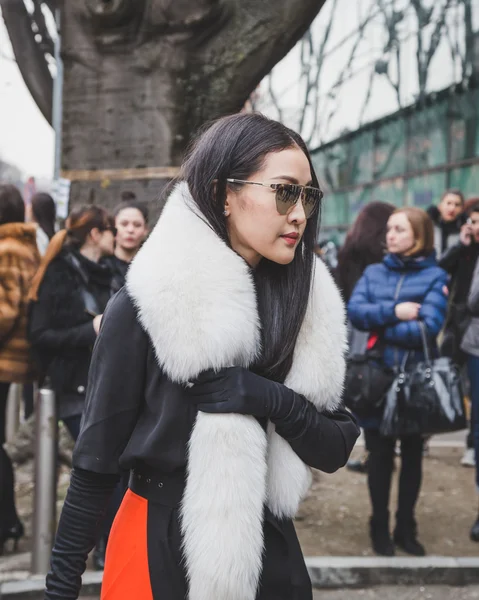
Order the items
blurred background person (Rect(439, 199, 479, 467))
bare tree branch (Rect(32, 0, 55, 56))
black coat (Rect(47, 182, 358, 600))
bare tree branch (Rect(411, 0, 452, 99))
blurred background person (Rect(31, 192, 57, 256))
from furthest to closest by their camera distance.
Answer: bare tree branch (Rect(411, 0, 452, 99)) < bare tree branch (Rect(32, 0, 55, 56)) < blurred background person (Rect(439, 199, 479, 467)) < blurred background person (Rect(31, 192, 57, 256)) < black coat (Rect(47, 182, 358, 600))

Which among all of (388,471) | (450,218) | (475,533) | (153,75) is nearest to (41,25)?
(153,75)

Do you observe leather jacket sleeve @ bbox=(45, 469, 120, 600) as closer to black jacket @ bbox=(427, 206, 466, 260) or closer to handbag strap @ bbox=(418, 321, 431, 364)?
handbag strap @ bbox=(418, 321, 431, 364)

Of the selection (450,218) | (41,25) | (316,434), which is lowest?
(316,434)

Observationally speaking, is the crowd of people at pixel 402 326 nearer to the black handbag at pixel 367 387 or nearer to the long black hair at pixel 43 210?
the black handbag at pixel 367 387

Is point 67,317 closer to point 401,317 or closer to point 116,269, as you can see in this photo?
point 116,269

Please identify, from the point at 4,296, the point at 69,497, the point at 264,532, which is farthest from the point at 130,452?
the point at 4,296

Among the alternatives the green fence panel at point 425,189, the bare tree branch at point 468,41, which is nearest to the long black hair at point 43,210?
the green fence panel at point 425,189

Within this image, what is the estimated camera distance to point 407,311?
4430 millimetres

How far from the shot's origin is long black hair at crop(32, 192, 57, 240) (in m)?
5.89

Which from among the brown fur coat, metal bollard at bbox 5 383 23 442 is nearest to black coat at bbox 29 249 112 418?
the brown fur coat

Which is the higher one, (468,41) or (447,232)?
(468,41)

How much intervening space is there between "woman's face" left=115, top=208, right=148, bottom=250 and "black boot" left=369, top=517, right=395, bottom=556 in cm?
230

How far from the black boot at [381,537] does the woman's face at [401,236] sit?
1677 millimetres

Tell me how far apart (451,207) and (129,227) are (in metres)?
3.60
